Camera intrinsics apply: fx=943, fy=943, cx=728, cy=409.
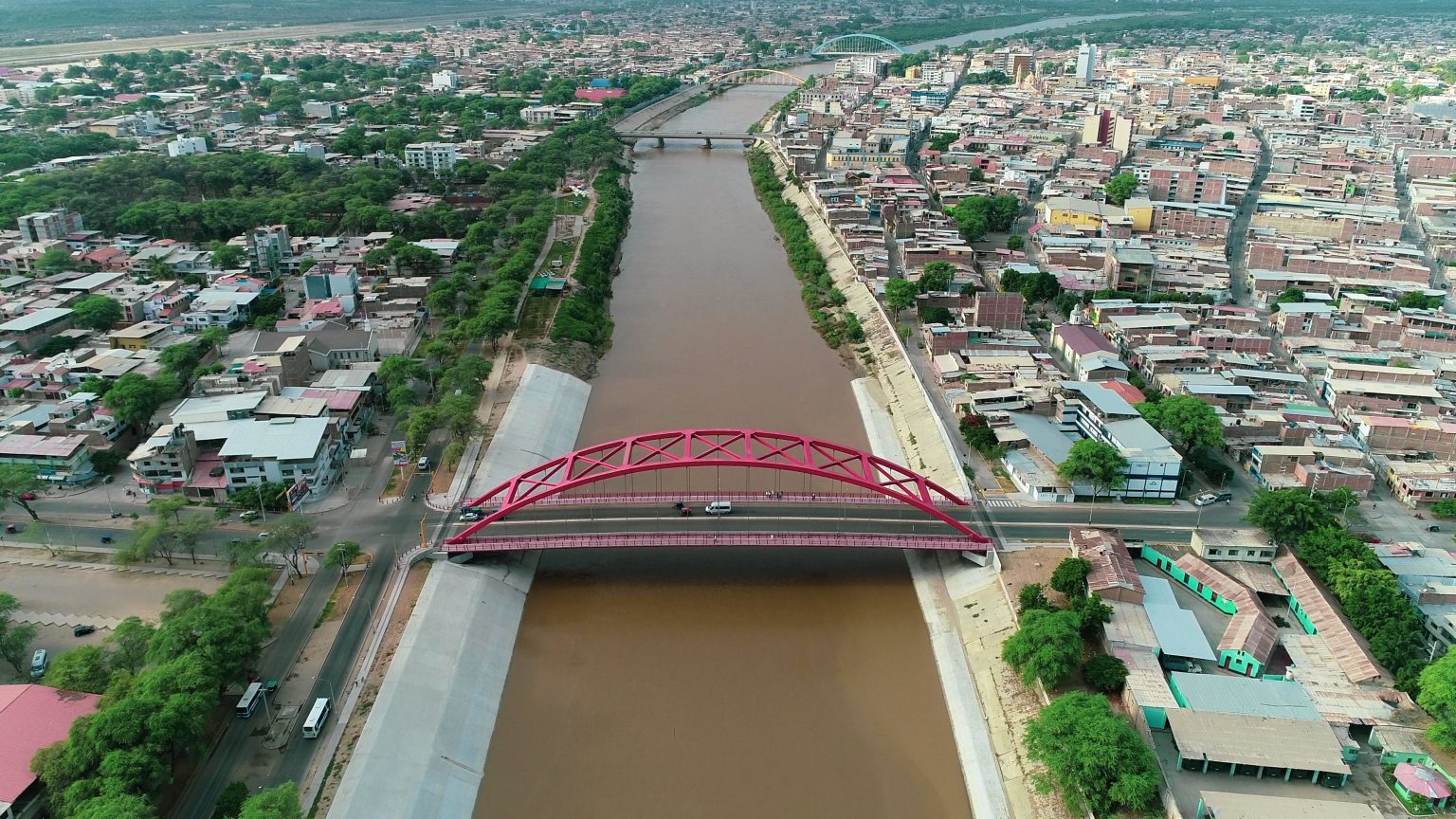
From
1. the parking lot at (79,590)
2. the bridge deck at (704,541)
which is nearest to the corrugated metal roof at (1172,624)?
the bridge deck at (704,541)

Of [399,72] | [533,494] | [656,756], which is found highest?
[399,72]

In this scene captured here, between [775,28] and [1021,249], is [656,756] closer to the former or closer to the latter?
[1021,249]

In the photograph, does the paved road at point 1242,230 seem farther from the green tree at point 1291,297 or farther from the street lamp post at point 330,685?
the street lamp post at point 330,685

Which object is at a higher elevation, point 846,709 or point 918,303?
point 918,303

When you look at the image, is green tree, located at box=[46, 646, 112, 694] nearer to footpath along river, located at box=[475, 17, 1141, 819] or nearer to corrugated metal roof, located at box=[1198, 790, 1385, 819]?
footpath along river, located at box=[475, 17, 1141, 819]

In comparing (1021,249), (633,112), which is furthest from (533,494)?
(633,112)

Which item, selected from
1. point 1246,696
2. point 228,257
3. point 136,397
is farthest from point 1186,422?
point 228,257

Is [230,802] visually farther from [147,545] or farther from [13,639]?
[147,545]
